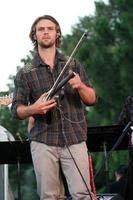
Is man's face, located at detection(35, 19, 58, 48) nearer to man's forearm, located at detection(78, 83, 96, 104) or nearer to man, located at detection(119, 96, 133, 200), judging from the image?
man's forearm, located at detection(78, 83, 96, 104)

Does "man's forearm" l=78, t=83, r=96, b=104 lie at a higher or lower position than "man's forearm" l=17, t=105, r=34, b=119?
higher

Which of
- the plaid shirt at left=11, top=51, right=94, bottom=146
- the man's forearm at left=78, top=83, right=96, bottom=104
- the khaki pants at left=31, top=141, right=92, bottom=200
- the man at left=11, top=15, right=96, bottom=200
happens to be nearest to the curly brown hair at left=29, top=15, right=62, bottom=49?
the man at left=11, top=15, right=96, bottom=200

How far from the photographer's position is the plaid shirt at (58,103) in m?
5.67

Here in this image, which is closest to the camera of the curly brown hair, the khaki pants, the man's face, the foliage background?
the khaki pants

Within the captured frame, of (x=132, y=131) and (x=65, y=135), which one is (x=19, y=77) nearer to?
(x=65, y=135)

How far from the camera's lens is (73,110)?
578 centimetres

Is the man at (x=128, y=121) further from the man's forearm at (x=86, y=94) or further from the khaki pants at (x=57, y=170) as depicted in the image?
the khaki pants at (x=57, y=170)

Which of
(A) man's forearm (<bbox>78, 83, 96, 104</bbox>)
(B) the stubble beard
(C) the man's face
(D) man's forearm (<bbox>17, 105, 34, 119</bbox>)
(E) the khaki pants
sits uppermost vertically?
(C) the man's face

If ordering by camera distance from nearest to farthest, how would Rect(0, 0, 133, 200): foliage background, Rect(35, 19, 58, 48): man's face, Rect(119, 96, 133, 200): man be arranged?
Rect(35, 19, 58, 48): man's face < Rect(119, 96, 133, 200): man < Rect(0, 0, 133, 200): foliage background

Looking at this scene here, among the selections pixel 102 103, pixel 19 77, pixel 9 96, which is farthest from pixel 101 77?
pixel 19 77

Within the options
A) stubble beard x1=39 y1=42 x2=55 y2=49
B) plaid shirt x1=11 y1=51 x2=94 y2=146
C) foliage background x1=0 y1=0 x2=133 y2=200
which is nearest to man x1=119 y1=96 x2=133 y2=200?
plaid shirt x1=11 y1=51 x2=94 y2=146

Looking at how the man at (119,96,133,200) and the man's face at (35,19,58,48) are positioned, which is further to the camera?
the man at (119,96,133,200)

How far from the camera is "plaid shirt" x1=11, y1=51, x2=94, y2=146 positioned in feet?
18.6

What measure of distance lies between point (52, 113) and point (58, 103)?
0.34 ft
